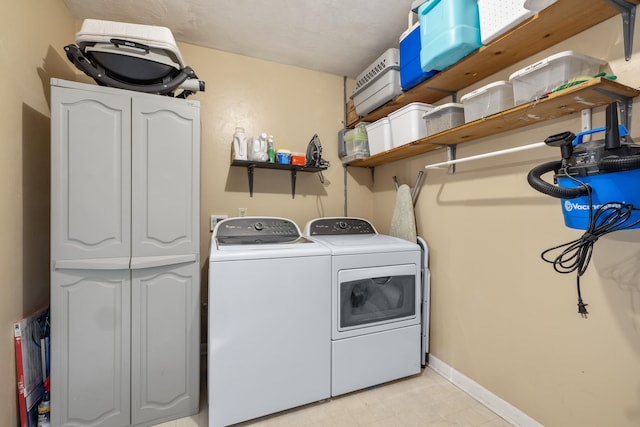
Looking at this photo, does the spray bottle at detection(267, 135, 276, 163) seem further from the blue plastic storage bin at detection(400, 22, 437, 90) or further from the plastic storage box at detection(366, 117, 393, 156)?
the blue plastic storage bin at detection(400, 22, 437, 90)

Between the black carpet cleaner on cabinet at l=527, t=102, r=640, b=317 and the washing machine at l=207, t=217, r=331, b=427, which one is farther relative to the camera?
the washing machine at l=207, t=217, r=331, b=427

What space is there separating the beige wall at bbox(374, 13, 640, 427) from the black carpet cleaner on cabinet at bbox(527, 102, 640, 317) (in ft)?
1.22

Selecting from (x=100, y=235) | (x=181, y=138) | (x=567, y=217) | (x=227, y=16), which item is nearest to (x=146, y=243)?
(x=100, y=235)

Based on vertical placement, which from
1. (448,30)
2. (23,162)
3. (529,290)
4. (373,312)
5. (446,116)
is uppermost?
(448,30)

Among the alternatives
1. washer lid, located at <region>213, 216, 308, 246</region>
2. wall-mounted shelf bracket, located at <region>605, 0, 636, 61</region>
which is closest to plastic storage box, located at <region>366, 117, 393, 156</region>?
washer lid, located at <region>213, 216, 308, 246</region>

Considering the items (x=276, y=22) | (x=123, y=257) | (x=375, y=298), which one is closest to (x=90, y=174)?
(x=123, y=257)

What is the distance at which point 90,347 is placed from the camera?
1.52 metres

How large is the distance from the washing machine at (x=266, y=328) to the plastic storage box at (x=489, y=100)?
118 cm

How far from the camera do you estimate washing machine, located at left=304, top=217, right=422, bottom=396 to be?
1836 mm

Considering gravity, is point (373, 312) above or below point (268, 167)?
below

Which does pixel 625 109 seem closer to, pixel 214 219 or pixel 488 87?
pixel 488 87

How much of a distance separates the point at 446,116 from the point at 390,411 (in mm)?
1863

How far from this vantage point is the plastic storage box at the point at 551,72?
3.81ft

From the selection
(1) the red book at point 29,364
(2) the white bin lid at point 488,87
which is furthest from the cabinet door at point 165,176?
(2) the white bin lid at point 488,87
